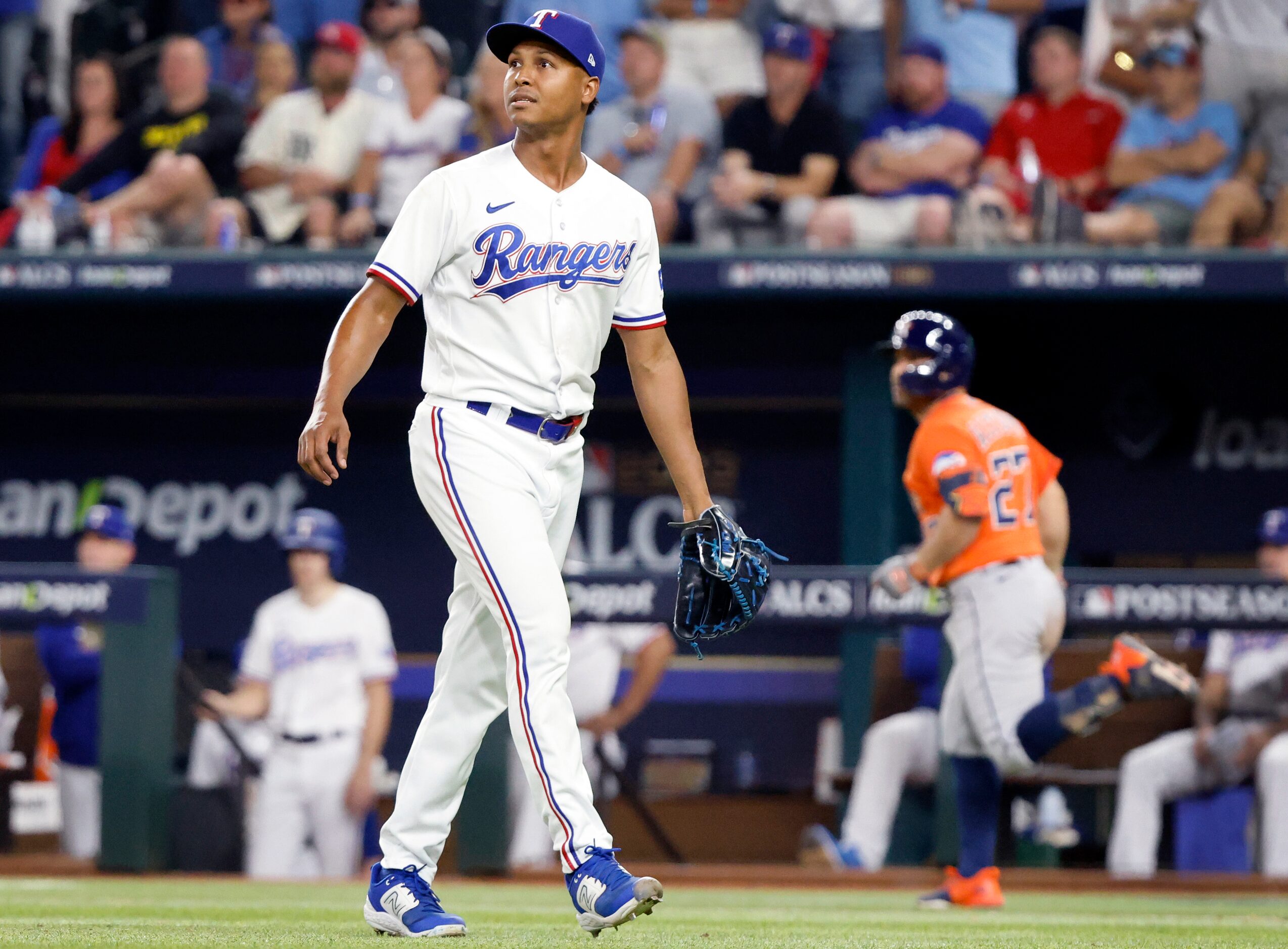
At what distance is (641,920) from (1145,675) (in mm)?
1567

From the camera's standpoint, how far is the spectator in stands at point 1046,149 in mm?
6930

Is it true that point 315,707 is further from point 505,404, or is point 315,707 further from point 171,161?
point 505,404

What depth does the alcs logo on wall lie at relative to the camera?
7.87 m

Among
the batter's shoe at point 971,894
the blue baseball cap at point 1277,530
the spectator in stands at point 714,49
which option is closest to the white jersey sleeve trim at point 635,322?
the batter's shoe at point 971,894

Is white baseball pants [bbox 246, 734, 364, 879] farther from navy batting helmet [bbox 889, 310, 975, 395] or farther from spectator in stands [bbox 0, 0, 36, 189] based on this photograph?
spectator in stands [bbox 0, 0, 36, 189]

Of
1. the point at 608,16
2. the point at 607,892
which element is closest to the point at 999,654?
the point at 607,892

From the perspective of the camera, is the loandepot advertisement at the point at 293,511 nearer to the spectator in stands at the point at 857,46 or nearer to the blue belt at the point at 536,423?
the spectator in stands at the point at 857,46

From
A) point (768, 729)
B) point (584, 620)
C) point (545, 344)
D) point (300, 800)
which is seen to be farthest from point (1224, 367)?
point (545, 344)

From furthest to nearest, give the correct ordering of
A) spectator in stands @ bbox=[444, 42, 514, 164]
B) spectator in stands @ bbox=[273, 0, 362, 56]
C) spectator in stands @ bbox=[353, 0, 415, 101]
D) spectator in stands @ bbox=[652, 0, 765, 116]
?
spectator in stands @ bbox=[273, 0, 362, 56] < spectator in stands @ bbox=[353, 0, 415, 101] < spectator in stands @ bbox=[652, 0, 765, 116] < spectator in stands @ bbox=[444, 42, 514, 164]

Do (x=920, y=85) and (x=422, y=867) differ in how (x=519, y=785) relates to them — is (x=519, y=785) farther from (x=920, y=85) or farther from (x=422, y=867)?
(x=920, y=85)

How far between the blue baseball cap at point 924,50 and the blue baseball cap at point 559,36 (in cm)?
487


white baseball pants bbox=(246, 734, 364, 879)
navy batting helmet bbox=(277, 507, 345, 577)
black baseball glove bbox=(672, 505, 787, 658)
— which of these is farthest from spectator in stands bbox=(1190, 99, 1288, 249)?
black baseball glove bbox=(672, 505, 787, 658)

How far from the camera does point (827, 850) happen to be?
5.93 m

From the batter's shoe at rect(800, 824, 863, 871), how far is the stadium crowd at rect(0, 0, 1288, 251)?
7.80ft
